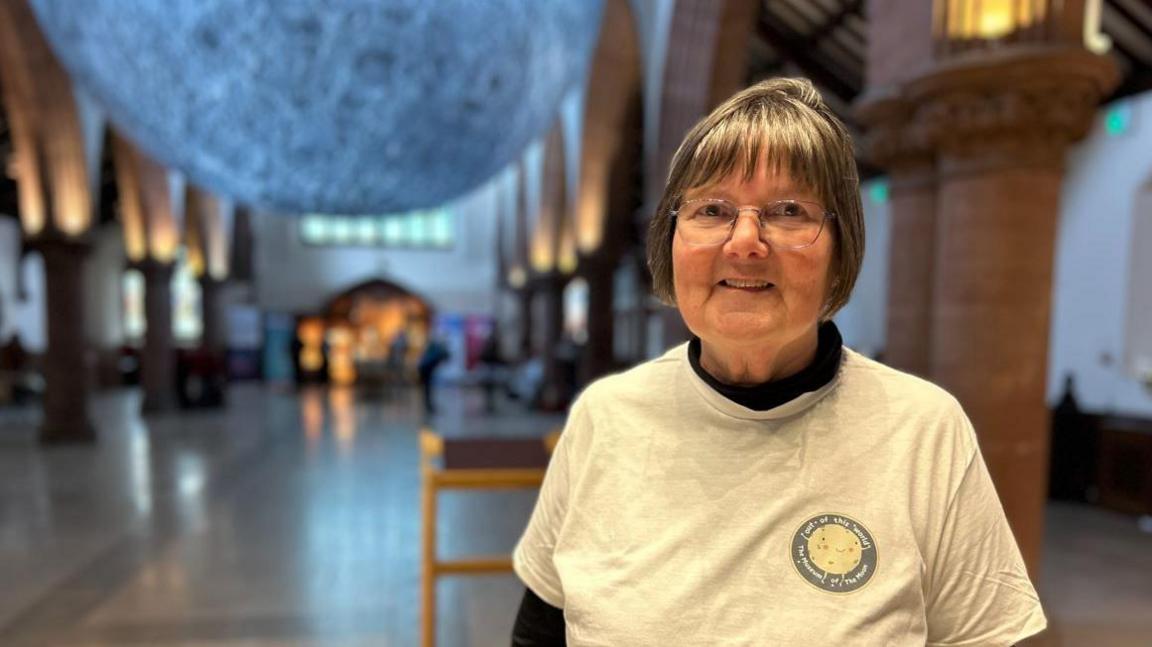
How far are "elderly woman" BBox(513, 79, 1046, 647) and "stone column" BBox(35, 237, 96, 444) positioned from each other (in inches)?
408

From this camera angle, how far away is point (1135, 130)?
667cm

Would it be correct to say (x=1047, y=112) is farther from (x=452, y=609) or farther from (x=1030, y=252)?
(x=452, y=609)

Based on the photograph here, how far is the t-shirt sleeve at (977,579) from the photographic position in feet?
2.54

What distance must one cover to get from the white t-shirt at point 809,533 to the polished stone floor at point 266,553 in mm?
2861

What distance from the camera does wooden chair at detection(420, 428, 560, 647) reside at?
8.82 ft

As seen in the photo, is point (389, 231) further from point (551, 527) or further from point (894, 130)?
point (551, 527)

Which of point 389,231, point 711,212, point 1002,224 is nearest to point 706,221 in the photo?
point 711,212

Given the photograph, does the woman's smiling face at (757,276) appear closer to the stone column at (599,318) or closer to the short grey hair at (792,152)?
the short grey hair at (792,152)

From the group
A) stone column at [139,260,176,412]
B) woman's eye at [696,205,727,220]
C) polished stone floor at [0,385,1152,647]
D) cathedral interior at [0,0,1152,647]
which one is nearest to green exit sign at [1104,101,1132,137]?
cathedral interior at [0,0,1152,647]

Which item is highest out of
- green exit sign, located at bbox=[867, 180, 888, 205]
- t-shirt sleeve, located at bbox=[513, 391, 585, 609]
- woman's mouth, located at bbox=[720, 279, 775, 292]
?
green exit sign, located at bbox=[867, 180, 888, 205]

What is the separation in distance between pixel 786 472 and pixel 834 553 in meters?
0.11

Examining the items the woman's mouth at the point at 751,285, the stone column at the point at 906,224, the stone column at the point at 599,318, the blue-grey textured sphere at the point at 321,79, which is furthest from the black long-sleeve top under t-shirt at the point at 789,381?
the stone column at the point at 599,318

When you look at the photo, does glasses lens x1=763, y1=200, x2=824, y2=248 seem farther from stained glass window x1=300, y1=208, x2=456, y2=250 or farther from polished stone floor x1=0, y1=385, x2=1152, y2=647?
stained glass window x1=300, y1=208, x2=456, y2=250

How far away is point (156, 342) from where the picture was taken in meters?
12.0
